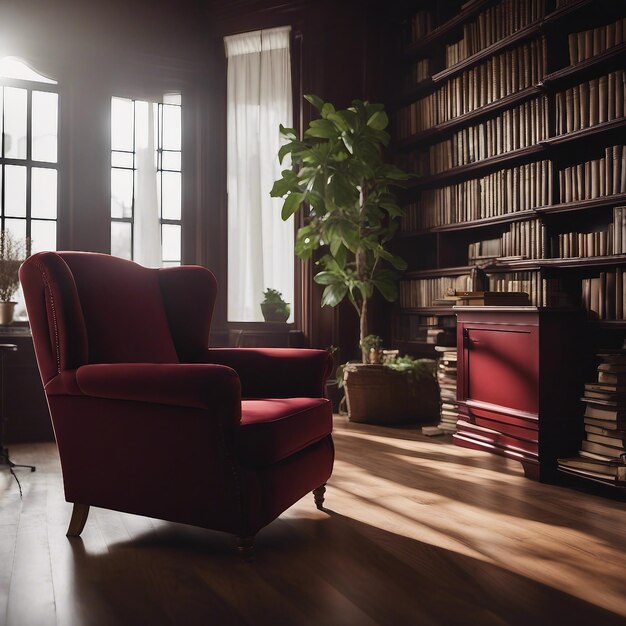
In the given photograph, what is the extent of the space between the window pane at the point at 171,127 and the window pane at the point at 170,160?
44mm

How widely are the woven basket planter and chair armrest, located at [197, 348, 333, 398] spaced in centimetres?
192

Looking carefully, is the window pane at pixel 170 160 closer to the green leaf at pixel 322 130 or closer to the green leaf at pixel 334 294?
the green leaf at pixel 322 130

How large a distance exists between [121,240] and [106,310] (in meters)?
2.60

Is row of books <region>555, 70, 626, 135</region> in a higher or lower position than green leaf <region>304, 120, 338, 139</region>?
lower

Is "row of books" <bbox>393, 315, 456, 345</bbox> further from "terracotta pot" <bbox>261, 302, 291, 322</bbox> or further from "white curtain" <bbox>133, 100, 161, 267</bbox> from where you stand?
"white curtain" <bbox>133, 100, 161, 267</bbox>

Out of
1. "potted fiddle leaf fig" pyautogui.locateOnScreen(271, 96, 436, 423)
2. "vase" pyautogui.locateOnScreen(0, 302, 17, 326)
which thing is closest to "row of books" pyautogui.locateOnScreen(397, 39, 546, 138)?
"potted fiddle leaf fig" pyautogui.locateOnScreen(271, 96, 436, 423)

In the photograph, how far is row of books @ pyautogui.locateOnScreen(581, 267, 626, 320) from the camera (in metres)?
3.38

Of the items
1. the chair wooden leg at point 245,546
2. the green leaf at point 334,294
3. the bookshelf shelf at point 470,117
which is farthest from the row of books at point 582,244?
the chair wooden leg at point 245,546

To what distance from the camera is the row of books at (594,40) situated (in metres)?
3.36

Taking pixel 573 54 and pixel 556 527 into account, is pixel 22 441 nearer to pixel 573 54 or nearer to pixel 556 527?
pixel 556 527

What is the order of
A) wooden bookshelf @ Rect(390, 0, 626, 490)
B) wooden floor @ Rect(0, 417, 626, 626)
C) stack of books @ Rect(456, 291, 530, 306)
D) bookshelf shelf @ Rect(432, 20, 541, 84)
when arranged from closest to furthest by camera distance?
wooden floor @ Rect(0, 417, 626, 626) → wooden bookshelf @ Rect(390, 0, 626, 490) → stack of books @ Rect(456, 291, 530, 306) → bookshelf shelf @ Rect(432, 20, 541, 84)

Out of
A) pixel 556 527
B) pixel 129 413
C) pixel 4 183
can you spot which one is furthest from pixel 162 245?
pixel 556 527

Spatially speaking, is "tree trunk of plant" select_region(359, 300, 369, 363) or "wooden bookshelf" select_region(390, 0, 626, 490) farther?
"tree trunk of plant" select_region(359, 300, 369, 363)

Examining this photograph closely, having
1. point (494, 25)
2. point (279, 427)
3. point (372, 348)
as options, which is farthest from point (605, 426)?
point (494, 25)
